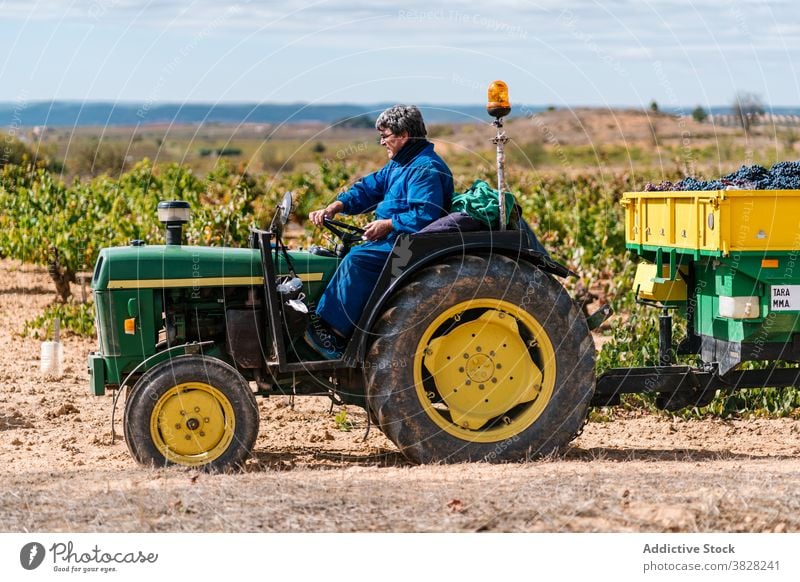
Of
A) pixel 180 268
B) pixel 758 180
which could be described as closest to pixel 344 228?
pixel 180 268

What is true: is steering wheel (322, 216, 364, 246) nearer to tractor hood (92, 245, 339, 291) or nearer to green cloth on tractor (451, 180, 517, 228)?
tractor hood (92, 245, 339, 291)

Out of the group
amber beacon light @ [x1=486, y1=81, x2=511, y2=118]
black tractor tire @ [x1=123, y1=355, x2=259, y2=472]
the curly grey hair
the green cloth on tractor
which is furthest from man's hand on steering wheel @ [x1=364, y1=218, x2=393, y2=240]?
black tractor tire @ [x1=123, y1=355, x2=259, y2=472]

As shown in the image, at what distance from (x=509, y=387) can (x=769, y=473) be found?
1393mm

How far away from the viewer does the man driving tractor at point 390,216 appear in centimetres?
579

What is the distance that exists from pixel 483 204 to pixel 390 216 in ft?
1.61

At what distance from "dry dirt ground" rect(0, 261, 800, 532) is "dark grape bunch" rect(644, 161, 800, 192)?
156 centimetres

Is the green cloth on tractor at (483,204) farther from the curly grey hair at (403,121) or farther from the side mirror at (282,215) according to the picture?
the side mirror at (282,215)

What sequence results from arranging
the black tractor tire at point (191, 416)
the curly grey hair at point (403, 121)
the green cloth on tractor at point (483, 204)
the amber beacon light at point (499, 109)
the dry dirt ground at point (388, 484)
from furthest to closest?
the curly grey hair at point (403, 121), the green cloth on tractor at point (483, 204), the black tractor tire at point (191, 416), the amber beacon light at point (499, 109), the dry dirt ground at point (388, 484)

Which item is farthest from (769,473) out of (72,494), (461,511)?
(72,494)

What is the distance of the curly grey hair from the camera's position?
5.93 meters

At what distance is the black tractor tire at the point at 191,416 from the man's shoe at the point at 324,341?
43 cm

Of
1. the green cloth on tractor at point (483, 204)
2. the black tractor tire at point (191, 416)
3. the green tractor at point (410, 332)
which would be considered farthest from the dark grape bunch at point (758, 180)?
the black tractor tire at point (191, 416)

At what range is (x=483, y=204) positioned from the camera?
5.82 metres

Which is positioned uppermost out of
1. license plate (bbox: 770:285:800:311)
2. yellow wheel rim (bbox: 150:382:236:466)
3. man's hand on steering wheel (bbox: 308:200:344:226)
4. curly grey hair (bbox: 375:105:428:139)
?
curly grey hair (bbox: 375:105:428:139)
